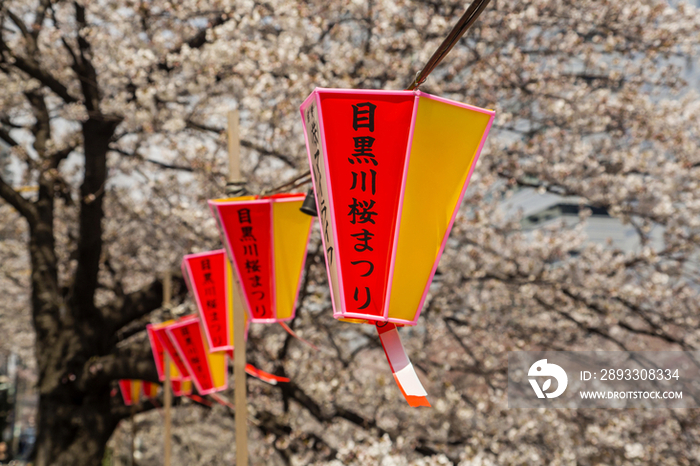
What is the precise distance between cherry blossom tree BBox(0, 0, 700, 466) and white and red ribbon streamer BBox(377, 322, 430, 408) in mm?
3546

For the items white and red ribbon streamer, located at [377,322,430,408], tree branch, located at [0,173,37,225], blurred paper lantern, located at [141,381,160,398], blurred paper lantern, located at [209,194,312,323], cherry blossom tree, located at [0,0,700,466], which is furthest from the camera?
blurred paper lantern, located at [141,381,160,398]

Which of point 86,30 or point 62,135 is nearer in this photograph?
point 86,30

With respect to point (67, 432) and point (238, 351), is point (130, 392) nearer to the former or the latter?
Result: point (67, 432)

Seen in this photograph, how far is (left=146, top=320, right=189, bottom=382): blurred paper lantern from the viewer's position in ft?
19.9

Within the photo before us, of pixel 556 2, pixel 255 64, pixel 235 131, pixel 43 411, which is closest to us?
pixel 235 131

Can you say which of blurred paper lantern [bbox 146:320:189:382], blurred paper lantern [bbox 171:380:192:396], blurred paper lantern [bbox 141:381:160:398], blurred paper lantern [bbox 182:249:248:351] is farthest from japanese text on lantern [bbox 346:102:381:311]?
blurred paper lantern [bbox 141:381:160:398]

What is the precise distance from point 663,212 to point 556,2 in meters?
3.04

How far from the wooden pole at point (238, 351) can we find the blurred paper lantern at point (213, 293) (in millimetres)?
538

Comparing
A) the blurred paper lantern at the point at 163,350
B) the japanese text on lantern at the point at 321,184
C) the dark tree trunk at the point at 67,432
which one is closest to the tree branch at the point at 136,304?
the blurred paper lantern at the point at 163,350

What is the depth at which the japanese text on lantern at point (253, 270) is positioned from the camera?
3.71m

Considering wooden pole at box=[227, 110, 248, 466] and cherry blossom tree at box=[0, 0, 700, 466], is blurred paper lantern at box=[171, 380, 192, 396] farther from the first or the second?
wooden pole at box=[227, 110, 248, 466]

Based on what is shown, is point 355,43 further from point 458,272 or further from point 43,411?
point 43,411

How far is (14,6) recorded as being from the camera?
24.0 feet

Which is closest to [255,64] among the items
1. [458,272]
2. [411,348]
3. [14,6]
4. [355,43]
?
[355,43]
